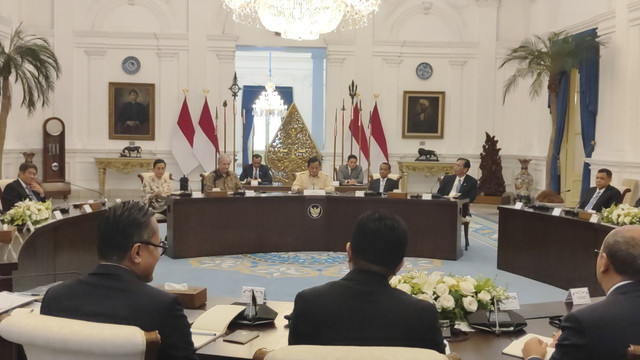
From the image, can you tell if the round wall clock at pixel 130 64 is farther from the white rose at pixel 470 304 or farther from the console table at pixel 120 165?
the white rose at pixel 470 304

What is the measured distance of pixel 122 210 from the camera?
6.98 ft

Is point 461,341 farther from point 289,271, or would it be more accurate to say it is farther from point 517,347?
point 289,271

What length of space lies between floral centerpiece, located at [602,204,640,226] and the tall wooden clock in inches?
408

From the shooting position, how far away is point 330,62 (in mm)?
13438

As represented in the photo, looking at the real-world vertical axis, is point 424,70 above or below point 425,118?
above

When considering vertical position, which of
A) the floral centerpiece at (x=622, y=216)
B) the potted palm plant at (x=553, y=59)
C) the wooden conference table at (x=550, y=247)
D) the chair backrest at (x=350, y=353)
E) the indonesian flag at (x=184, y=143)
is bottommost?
the wooden conference table at (x=550, y=247)

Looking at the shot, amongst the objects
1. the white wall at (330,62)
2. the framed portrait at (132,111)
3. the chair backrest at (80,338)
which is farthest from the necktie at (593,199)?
the framed portrait at (132,111)

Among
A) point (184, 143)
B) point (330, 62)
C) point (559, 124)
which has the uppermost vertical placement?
point (330, 62)

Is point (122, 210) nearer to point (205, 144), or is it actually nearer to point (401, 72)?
point (205, 144)

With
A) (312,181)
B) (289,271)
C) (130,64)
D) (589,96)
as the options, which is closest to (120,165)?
(130,64)

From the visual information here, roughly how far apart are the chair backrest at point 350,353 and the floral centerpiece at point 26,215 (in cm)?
394

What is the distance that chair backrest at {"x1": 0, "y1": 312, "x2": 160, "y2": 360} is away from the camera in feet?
5.74

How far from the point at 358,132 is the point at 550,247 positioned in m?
6.92

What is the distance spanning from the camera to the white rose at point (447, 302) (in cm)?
268
